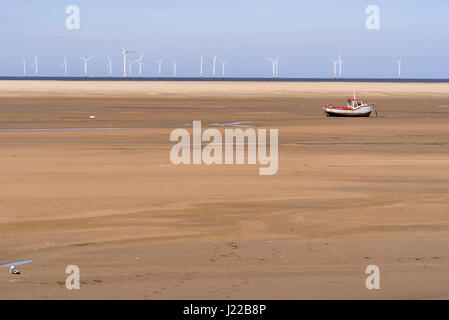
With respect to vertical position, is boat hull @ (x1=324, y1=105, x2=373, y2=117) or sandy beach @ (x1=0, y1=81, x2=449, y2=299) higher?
boat hull @ (x1=324, y1=105, x2=373, y2=117)

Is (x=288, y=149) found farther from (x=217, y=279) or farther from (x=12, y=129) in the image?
(x=217, y=279)

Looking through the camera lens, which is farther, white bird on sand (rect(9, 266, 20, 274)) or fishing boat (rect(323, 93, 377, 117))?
fishing boat (rect(323, 93, 377, 117))

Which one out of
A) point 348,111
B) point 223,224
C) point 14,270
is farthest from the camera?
point 348,111

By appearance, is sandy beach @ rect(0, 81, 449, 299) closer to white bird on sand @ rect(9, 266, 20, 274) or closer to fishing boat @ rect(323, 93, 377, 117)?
white bird on sand @ rect(9, 266, 20, 274)

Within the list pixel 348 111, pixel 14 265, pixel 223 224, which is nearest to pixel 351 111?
pixel 348 111

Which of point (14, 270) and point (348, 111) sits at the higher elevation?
point (348, 111)

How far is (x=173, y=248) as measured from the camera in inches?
547

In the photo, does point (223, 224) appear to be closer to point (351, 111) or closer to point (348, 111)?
point (348, 111)

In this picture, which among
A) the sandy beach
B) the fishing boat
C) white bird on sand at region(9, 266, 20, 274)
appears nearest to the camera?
the sandy beach

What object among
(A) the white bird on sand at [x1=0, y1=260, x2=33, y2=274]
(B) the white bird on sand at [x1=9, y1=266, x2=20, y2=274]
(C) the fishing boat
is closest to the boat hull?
(C) the fishing boat

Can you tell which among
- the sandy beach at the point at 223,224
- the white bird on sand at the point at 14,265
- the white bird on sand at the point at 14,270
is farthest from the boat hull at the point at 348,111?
the white bird on sand at the point at 14,270

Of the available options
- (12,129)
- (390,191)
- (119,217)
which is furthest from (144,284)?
(12,129)

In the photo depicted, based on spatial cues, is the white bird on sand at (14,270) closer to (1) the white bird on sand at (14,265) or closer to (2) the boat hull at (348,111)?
(1) the white bird on sand at (14,265)
